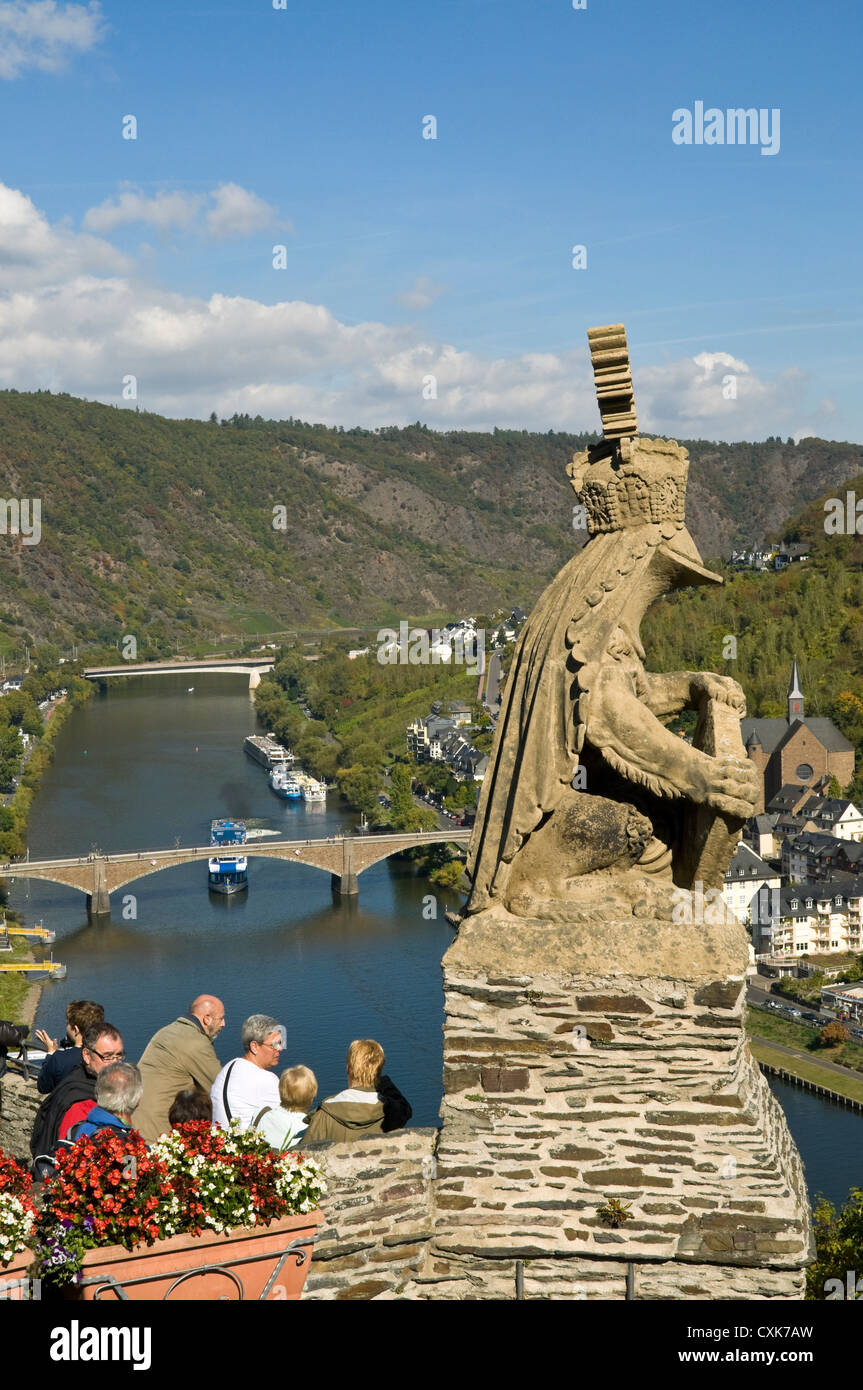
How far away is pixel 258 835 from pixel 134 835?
18.2ft

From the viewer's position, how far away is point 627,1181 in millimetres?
5594

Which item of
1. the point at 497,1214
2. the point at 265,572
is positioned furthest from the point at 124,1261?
the point at 265,572

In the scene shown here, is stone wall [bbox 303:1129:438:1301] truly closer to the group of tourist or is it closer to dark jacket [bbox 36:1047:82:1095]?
the group of tourist

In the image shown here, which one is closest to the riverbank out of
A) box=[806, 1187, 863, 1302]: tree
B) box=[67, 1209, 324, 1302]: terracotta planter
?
box=[806, 1187, 863, 1302]: tree

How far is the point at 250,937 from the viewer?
5241 cm

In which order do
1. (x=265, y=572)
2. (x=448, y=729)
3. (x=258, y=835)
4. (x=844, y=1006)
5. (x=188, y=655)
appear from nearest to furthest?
(x=844, y=1006), (x=258, y=835), (x=448, y=729), (x=188, y=655), (x=265, y=572)

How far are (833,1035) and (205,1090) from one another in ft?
133

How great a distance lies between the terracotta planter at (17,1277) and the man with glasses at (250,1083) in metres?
1.11

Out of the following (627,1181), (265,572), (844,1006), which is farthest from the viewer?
(265,572)

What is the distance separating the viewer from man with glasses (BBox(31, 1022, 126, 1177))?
548 centimetres

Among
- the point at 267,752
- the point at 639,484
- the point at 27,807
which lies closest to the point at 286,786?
the point at 267,752

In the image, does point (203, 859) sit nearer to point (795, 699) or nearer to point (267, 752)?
point (267, 752)

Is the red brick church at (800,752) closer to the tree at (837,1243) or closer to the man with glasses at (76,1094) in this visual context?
the tree at (837,1243)

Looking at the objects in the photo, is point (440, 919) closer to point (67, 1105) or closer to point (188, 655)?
point (67, 1105)
